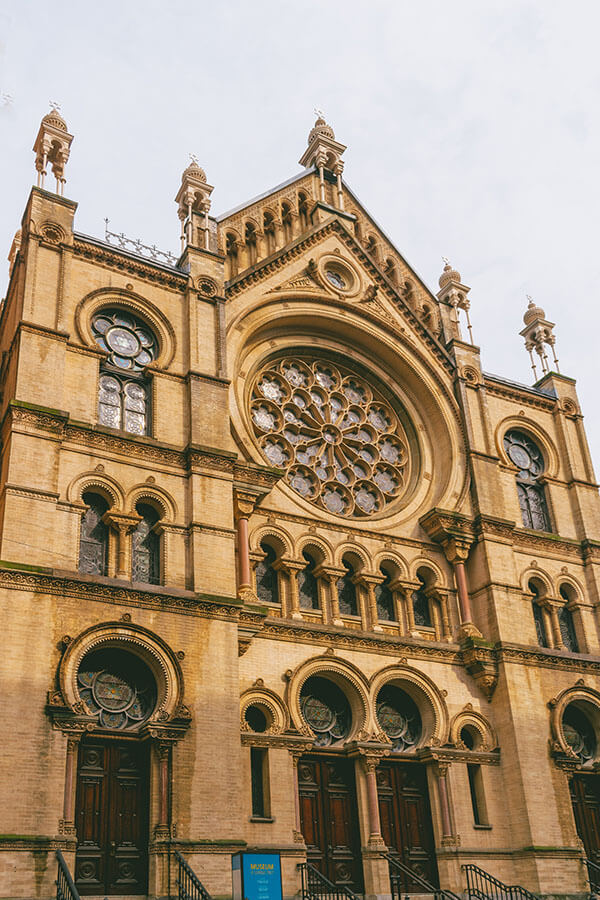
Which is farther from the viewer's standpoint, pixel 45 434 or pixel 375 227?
pixel 375 227

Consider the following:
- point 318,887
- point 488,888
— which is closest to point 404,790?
point 488,888

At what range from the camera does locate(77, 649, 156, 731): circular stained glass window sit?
786 inches

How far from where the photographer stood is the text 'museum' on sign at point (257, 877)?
54.7 feet

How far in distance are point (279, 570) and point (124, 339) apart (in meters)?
6.96

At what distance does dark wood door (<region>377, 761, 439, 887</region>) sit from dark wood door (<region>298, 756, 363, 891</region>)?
2.78 feet

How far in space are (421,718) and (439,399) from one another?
31.9ft

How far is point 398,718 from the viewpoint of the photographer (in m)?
24.8

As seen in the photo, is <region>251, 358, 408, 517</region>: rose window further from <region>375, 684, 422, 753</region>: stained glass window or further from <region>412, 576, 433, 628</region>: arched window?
<region>375, 684, 422, 753</region>: stained glass window

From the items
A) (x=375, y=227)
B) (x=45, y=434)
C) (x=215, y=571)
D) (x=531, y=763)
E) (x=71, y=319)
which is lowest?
(x=531, y=763)

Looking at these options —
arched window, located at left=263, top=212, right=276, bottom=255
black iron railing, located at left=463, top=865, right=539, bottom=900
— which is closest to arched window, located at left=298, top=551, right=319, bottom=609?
black iron railing, located at left=463, top=865, right=539, bottom=900

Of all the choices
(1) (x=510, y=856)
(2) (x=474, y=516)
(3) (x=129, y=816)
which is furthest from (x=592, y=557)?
(3) (x=129, y=816)

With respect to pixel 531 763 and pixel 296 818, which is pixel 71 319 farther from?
pixel 531 763

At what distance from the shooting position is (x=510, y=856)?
2384 cm

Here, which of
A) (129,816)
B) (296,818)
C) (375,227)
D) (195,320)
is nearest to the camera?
(129,816)
